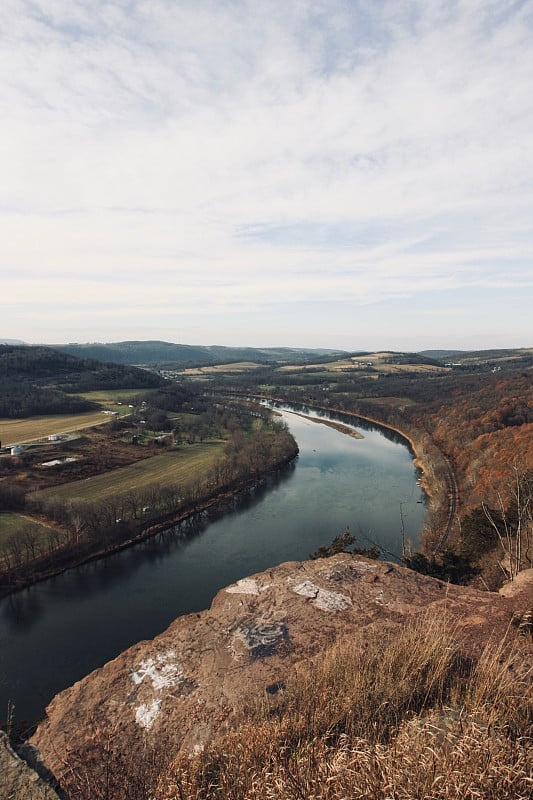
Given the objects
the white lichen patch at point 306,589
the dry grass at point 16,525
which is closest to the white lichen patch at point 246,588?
the white lichen patch at point 306,589

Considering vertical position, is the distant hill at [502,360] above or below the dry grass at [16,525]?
above

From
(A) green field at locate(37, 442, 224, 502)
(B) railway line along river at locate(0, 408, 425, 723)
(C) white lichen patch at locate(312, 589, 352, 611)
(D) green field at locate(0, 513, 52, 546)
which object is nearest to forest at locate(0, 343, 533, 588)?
(A) green field at locate(37, 442, 224, 502)

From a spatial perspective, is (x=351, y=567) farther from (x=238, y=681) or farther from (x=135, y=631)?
(x=135, y=631)

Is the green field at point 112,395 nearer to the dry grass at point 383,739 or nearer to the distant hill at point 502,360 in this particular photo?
the dry grass at point 383,739

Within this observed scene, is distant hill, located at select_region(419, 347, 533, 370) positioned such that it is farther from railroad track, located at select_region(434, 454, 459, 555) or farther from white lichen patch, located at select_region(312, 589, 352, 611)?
white lichen patch, located at select_region(312, 589, 352, 611)

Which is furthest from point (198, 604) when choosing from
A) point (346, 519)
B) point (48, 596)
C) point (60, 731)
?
point (60, 731)
